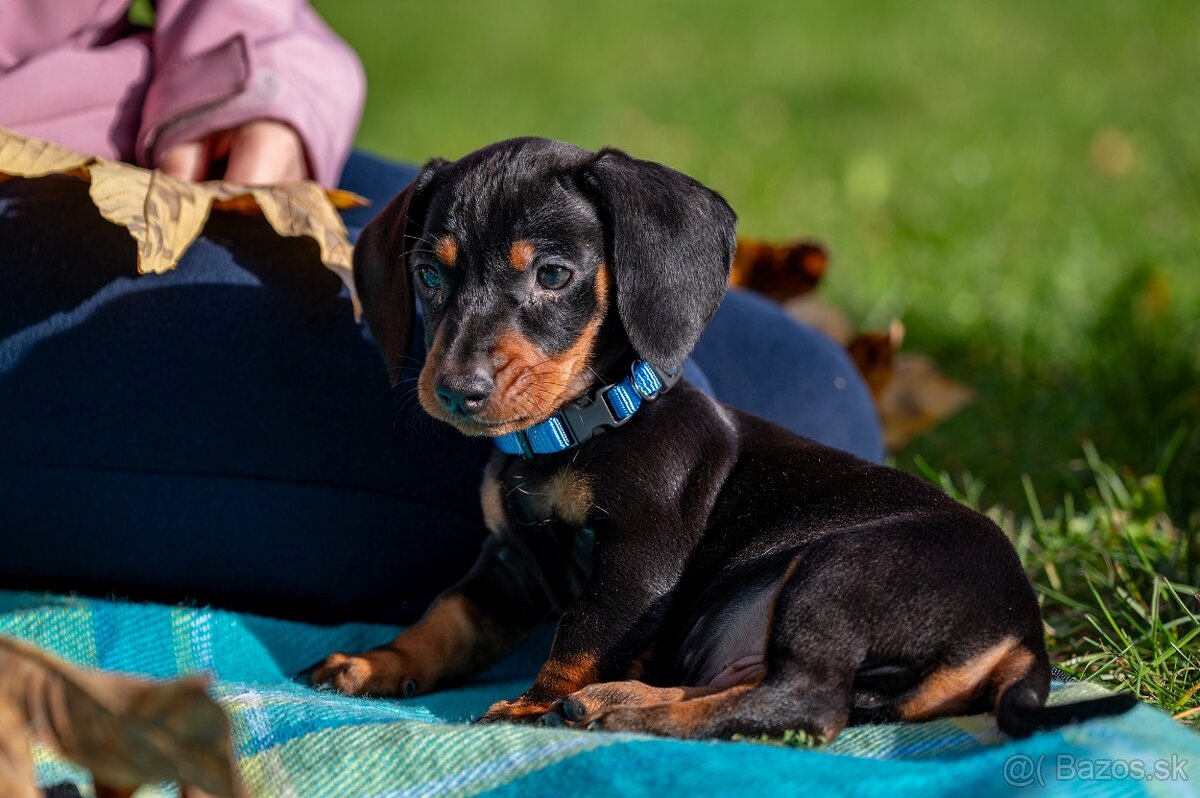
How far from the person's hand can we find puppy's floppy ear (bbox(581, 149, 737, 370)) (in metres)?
1.15

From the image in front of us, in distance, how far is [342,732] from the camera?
92.5 inches

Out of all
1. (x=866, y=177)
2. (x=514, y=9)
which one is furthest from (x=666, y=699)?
(x=514, y=9)

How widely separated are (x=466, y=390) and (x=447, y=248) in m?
0.37

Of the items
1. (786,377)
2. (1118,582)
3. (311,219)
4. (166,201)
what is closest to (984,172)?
(786,377)

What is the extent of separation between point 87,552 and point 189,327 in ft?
2.03

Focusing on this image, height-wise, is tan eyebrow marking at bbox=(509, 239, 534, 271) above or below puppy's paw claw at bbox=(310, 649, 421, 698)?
above

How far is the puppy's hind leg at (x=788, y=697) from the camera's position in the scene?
2322 mm

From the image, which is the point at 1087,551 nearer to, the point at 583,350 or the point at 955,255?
the point at 583,350

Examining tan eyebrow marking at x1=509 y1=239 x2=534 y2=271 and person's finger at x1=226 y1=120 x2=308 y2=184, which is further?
person's finger at x1=226 y1=120 x2=308 y2=184

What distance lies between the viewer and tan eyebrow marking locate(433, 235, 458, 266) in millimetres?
2742

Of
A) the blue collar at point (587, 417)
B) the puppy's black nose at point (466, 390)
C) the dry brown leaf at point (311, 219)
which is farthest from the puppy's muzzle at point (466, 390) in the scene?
the dry brown leaf at point (311, 219)

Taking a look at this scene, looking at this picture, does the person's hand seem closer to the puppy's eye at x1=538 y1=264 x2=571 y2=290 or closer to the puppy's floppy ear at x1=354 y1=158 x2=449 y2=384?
the puppy's floppy ear at x1=354 y1=158 x2=449 y2=384

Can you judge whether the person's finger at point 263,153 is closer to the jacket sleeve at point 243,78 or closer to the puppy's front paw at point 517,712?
the jacket sleeve at point 243,78

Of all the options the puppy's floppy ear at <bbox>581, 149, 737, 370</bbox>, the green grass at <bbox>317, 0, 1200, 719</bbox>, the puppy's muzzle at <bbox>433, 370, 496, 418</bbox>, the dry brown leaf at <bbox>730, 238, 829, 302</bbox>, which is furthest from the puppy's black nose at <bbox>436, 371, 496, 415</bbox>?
the dry brown leaf at <bbox>730, 238, 829, 302</bbox>
